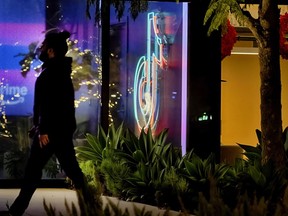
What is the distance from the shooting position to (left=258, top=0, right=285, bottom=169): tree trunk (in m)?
8.71

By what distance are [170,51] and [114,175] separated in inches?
130

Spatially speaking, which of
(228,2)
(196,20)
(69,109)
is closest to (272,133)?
(228,2)

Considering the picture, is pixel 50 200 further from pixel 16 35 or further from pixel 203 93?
pixel 203 93

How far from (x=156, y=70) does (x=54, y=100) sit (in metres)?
4.48

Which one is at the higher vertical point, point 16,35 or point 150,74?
point 16,35

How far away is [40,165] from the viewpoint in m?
7.77

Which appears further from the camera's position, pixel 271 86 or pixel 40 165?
pixel 271 86

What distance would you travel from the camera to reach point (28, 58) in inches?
452

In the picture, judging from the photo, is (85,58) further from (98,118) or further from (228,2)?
(228,2)

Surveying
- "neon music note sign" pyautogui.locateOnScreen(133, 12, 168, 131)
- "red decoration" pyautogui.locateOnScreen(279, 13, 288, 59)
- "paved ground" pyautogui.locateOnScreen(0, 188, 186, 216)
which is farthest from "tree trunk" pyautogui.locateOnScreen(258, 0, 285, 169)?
"red decoration" pyautogui.locateOnScreen(279, 13, 288, 59)

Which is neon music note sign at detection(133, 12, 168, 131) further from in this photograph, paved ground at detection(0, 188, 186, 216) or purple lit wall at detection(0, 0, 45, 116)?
paved ground at detection(0, 188, 186, 216)

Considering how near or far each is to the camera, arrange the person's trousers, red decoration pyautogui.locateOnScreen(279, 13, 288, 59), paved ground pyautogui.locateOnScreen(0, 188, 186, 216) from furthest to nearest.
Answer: red decoration pyautogui.locateOnScreen(279, 13, 288, 59) < paved ground pyautogui.locateOnScreen(0, 188, 186, 216) < the person's trousers

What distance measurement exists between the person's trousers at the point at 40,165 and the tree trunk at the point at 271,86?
247 cm

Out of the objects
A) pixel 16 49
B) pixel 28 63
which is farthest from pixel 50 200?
pixel 16 49
